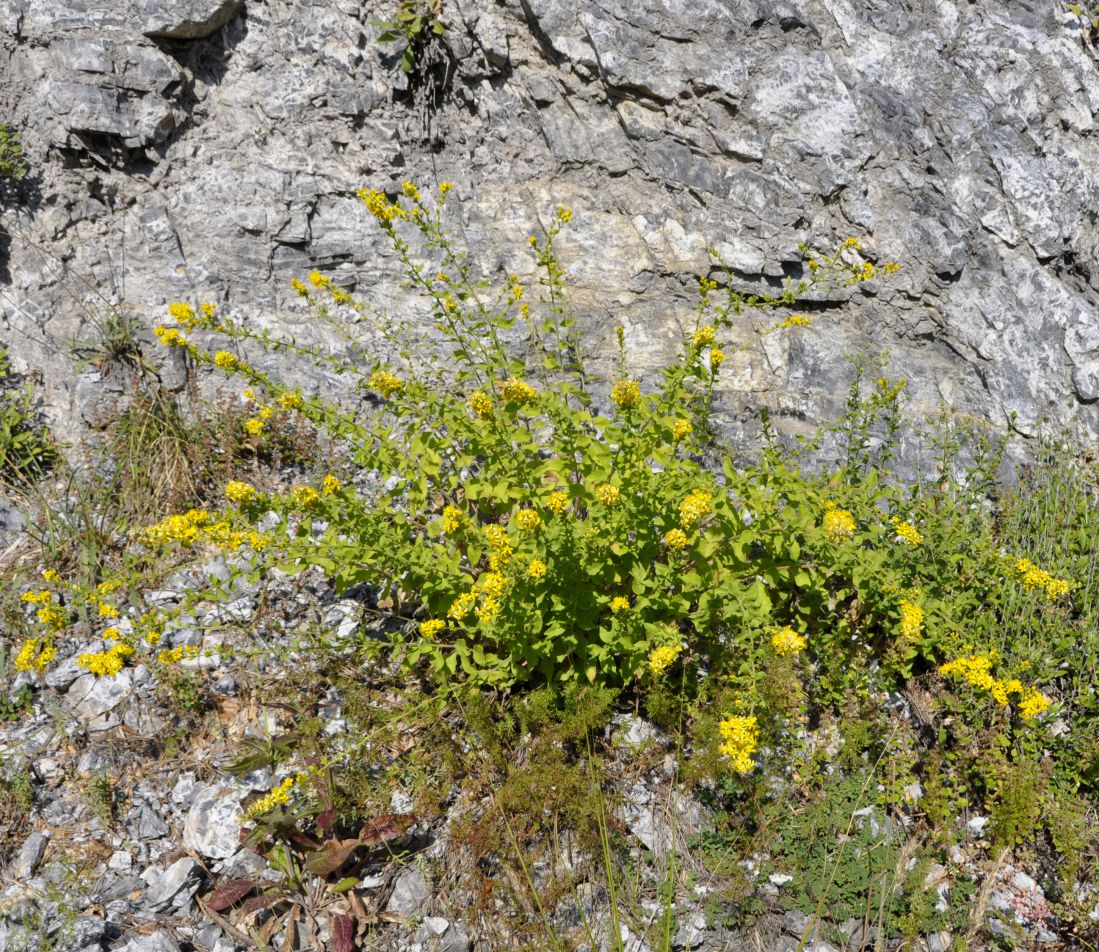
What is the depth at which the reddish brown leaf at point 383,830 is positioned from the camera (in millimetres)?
3410

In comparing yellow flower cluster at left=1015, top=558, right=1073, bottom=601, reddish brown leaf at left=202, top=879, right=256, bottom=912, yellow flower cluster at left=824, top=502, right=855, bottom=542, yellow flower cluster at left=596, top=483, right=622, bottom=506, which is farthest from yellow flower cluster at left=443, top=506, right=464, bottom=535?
yellow flower cluster at left=1015, top=558, right=1073, bottom=601

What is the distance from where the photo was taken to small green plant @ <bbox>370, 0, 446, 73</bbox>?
5293 mm

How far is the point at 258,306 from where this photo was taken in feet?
18.0

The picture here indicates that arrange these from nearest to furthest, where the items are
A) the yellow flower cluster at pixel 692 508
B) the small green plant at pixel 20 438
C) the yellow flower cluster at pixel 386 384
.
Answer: the yellow flower cluster at pixel 692 508 < the yellow flower cluster at pixel 386 384 < the small green plant at pixel 20 438

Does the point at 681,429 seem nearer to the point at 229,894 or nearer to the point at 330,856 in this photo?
the point at 330,856

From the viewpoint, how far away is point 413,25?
17.3 feet

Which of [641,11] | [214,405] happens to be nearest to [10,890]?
[214,405]

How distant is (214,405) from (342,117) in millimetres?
2147

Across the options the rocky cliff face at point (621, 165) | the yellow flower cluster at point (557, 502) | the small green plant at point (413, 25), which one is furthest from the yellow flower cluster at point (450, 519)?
the small green plant at point (413, 25)

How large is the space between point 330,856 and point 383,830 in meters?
0.23

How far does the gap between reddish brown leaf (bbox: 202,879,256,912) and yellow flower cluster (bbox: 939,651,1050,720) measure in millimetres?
3063

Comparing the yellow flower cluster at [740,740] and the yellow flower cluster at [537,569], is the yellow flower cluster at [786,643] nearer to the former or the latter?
the yellow flower cluster at [740,740]

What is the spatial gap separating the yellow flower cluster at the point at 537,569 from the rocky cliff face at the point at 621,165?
231 cm

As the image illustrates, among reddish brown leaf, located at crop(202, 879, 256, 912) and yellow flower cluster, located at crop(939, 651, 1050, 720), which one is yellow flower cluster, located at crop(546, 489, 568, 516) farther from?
reddish brown leaf, located at crop(202, 879, 256, 912)
